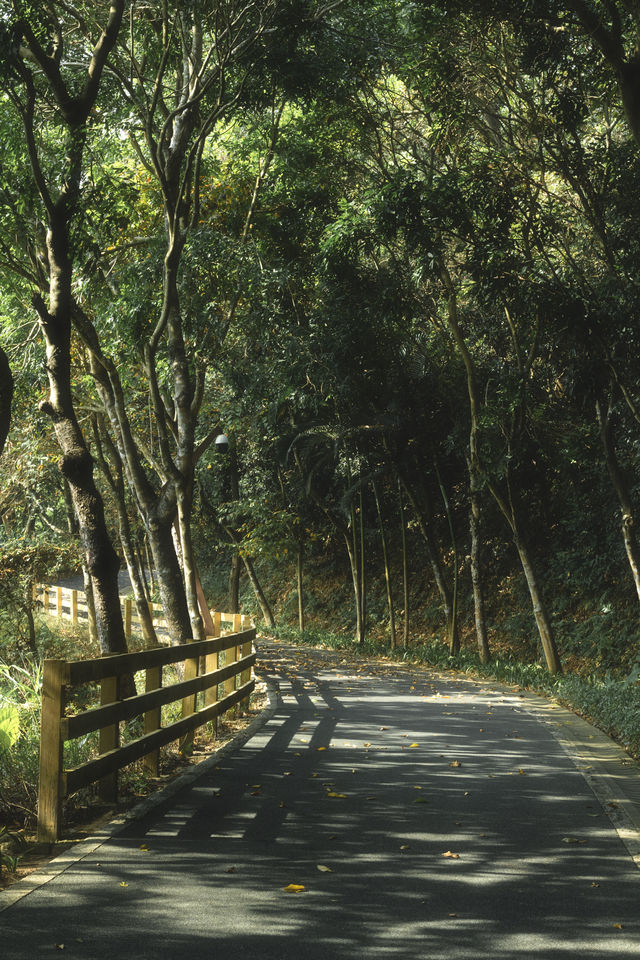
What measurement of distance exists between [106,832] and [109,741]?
A: 838 millimetres

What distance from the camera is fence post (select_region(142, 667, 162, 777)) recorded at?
7.83 m

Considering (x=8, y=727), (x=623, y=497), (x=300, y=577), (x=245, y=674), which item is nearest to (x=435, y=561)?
(x=300, y=577)

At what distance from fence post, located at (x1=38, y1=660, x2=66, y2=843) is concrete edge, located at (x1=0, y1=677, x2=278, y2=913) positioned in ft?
0.72

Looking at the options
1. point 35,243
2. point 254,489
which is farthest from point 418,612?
point 35,243

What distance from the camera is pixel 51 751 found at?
576 centimetres

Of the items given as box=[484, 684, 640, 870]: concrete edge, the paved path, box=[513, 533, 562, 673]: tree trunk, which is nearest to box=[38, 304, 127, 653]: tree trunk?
the paved path

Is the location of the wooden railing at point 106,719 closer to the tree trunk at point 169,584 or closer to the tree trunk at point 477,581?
the tree trunk at point 169,584

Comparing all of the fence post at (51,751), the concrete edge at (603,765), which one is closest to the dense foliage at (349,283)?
the concrete edge at (603,765)

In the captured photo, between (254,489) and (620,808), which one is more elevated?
(254,489)

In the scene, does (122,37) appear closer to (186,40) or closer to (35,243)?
(186,40)

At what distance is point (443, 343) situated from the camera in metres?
21.0

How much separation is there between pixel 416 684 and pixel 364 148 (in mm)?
9974

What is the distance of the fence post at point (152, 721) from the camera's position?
25.7ft

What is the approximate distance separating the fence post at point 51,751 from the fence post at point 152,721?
1.93m
